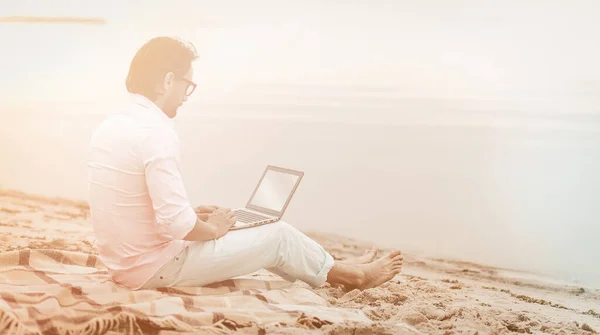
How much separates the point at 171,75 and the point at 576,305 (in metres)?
2.10

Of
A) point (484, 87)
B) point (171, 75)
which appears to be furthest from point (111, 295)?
point (484, 87)

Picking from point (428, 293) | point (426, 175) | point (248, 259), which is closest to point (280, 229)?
point (248, 259)

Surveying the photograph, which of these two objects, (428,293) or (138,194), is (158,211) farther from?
(428,293)

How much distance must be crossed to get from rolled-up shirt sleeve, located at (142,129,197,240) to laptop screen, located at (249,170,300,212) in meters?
0.58

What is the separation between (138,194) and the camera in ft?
7.70

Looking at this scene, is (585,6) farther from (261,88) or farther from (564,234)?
(261,88)

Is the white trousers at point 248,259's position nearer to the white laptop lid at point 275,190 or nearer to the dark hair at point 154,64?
the white laptop lid at point 275,190

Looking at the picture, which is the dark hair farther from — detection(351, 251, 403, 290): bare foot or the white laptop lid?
detection(351, 251, 403, 290): bare foot

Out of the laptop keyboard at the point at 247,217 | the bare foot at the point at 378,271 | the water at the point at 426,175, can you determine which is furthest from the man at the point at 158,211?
the water at the point at 426,175

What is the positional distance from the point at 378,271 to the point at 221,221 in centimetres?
73

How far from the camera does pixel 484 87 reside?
3.73 meters

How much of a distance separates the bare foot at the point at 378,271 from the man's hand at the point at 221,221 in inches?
24.6

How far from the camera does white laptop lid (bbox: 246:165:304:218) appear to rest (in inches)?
112

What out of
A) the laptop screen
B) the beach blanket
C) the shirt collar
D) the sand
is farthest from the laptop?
the shirt collar
